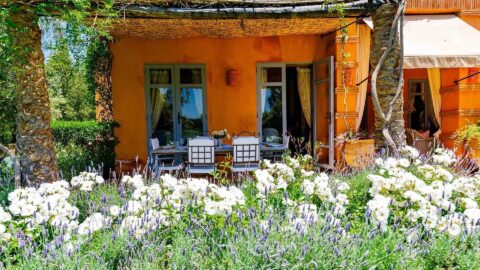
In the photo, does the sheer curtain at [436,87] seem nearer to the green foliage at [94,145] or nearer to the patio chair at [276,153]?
the patio chair at [276,153]

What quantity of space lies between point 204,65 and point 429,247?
670cm

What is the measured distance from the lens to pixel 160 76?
333 inches

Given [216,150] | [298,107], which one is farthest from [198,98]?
[298,107]

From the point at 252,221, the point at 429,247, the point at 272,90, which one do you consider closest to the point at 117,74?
the point at 272,90

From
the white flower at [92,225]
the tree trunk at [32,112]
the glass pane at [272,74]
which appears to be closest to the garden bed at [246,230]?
the white flower at [92,225]

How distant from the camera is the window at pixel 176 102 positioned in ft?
27.7

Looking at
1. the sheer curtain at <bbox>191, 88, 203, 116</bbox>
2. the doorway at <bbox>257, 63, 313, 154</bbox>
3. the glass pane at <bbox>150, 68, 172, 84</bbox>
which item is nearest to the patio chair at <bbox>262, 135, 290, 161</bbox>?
the doorway at <bbox>257, 63, 313, 154</bbox>

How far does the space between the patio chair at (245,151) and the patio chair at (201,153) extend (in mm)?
388

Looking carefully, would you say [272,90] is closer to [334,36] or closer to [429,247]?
[334,36]

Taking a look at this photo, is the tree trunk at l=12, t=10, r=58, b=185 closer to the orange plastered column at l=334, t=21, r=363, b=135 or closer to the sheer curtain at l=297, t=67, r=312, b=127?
the orange plastered column at l=334, t=21, r=363, b=135

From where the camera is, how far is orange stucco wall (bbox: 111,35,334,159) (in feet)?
27.0

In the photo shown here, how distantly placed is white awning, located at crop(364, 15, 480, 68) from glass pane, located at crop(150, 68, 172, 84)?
4.27 m

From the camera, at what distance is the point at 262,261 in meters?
2.17

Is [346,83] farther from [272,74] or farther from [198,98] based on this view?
[198,98]
